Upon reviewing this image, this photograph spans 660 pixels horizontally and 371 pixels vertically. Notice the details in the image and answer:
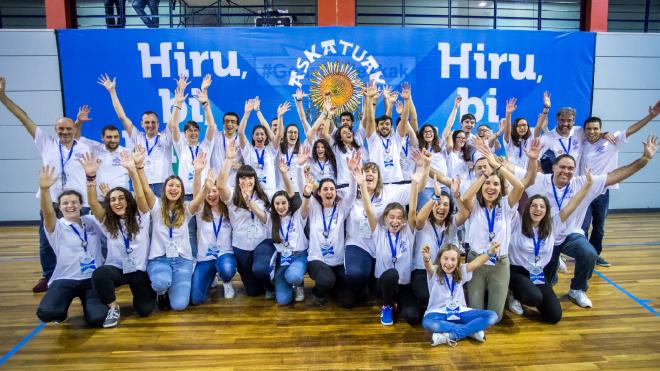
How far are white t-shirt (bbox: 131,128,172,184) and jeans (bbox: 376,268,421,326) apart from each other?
111 inches

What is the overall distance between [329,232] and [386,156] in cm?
134

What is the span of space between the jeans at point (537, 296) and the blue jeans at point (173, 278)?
2.80 metres

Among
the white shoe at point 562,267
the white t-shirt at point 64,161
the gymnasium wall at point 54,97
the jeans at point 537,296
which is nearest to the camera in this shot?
the jeans at point 537,296

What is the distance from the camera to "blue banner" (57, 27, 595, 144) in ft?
20.2

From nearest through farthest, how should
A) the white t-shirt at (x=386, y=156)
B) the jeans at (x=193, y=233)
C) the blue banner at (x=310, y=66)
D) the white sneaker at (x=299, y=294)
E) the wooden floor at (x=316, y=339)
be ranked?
the wooden floor at (x=316, y=339), the white sneaker at (x=299, y=294), the jeans at (x=193, y=233), the white t-shirt at (x=386, y=156), the blue banner at (x=310, y=66)

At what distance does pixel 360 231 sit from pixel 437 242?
2.22ft

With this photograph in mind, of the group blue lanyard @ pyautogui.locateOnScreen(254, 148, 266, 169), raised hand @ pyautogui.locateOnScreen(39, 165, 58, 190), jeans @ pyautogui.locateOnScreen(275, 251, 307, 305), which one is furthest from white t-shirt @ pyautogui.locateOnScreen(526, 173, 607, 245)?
raised hand @ pyautogui.locateOnScreen(39, 165, 58, 190)

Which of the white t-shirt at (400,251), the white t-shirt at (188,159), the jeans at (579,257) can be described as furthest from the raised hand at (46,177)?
the jeans at (579,257)

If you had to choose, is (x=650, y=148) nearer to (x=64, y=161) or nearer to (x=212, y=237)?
(x=212, y=237)

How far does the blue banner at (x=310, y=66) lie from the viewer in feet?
20.2

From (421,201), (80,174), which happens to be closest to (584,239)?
(421,201)

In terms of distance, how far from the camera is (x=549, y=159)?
4840 millimetres

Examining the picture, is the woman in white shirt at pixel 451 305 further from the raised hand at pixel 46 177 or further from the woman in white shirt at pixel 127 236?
the raised hand at pixel 46 177

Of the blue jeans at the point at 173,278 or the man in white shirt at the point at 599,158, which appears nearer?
the blue jeans at the point at 173,278
